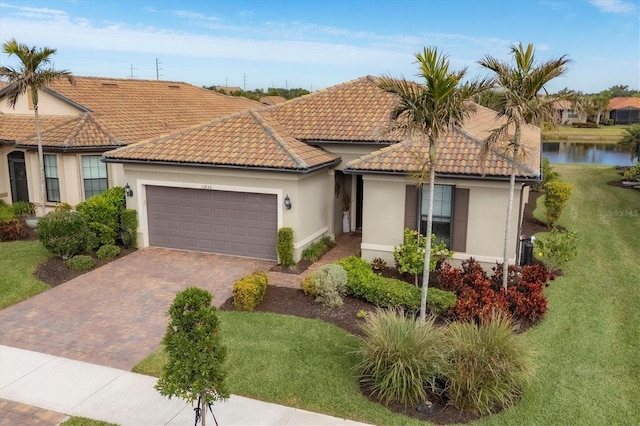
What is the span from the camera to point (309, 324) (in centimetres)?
1063

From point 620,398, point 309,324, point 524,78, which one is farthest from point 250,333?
point 524,78

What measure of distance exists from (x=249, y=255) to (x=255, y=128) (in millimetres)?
4106

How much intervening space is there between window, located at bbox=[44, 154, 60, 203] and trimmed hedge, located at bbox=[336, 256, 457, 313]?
12.8 metres

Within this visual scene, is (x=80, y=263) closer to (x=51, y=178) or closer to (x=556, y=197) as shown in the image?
(x=51, y=178)

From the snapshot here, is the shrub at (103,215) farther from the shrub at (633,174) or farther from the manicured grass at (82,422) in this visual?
the shrub at (633,174)

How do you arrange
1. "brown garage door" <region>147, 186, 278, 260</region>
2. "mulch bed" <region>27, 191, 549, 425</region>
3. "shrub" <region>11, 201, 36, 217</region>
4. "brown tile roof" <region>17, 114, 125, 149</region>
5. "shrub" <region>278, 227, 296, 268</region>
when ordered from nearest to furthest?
"mulch bed" <region>27, 191, 549, 425</region>, "shrub" <region>278, 227, 296, 268</region>, "brown garage door" <region>147, 186, 278, 260</region>, "brown tile roof" <region>17, 114, 125, 149</region>, "shrub" <region>11, 201, 36, 217</region>

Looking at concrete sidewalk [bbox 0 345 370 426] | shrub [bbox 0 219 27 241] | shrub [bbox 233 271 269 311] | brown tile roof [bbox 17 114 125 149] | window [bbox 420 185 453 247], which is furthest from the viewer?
brown tile roof [bbox 17 114 125 149]

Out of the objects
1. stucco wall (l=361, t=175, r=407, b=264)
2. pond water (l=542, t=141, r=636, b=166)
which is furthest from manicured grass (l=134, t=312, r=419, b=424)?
pond water (l=542, t=141, r=636, b=166)

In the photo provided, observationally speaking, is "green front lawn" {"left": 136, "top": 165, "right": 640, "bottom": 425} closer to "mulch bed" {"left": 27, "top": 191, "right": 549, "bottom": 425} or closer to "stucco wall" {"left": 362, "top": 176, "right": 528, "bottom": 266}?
"mulch bed" {"left": 27, "top": 191, "right": 549, "bottom": 425}

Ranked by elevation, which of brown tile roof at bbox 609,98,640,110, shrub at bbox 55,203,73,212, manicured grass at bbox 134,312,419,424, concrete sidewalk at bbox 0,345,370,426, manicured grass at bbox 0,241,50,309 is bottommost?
concrete sidewalk at bbox 0,345,370,426

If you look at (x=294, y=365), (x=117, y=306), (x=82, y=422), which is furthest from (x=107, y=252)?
(x=294, y=365)

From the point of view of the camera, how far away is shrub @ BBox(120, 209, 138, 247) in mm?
15906

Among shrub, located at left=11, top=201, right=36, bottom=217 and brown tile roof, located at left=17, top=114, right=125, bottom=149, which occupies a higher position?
brown tile roof, located at left=17, top=114, right=125, bottom=149

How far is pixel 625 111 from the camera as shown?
84.5 m
